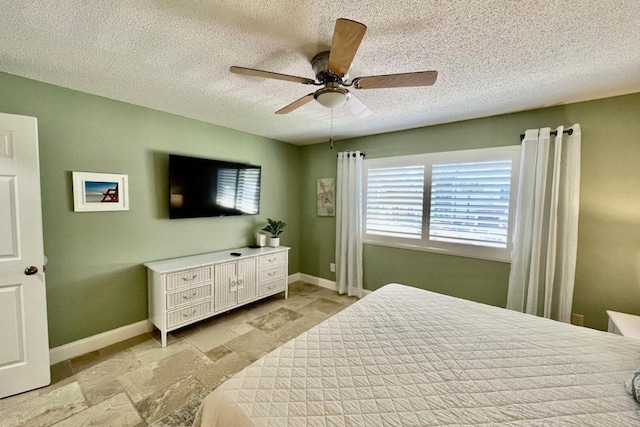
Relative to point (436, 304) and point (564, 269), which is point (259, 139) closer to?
point (436, 304)

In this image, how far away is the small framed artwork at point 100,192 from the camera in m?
2.24

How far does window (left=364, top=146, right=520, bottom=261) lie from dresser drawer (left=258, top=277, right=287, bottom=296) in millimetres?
1370

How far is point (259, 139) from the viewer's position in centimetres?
377

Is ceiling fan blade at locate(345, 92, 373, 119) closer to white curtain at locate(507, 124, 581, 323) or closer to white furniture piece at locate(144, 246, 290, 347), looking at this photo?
white curtain at locate(507, 124, 581, 323)

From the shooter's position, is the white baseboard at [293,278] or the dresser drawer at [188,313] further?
the white baseboard at [293,278]

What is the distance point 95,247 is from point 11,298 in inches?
25.1

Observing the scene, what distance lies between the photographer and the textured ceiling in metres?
1.26

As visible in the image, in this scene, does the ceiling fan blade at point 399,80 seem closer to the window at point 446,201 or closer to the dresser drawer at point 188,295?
the window at point 446,201

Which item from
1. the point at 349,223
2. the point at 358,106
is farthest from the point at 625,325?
the point at 349,223

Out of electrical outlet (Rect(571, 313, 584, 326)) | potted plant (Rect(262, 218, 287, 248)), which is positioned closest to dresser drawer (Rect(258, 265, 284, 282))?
potted plant (Rect(262, 218, 287, 248))

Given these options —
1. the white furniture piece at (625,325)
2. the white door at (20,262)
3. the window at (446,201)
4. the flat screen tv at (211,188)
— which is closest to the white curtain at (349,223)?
the window at (446,201)

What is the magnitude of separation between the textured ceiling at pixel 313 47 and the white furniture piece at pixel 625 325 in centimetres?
183

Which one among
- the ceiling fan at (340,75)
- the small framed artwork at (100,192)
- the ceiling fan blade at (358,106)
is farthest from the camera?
the small framed artwork at (100,192)

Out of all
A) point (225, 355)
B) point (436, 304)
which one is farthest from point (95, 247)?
point (436, 304)
